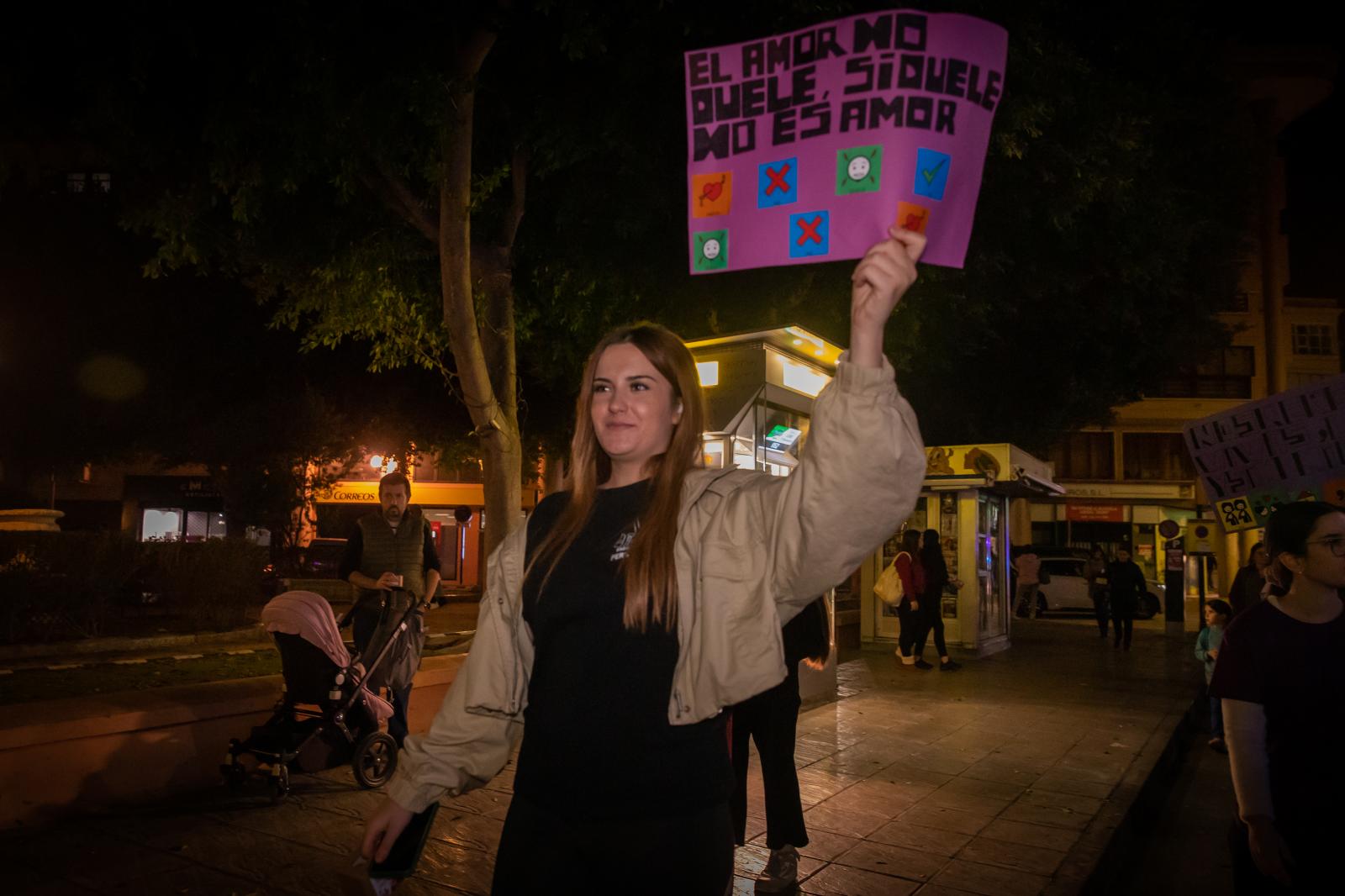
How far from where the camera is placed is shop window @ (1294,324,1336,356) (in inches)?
1677

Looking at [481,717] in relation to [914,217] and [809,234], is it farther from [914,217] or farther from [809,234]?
[809,234]

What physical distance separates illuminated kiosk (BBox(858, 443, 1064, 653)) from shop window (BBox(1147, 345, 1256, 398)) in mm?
27047

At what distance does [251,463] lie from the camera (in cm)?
2383


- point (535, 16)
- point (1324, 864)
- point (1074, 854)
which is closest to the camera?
point (1324, 864)

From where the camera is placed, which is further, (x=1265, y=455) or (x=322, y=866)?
(x=1265, y=455)

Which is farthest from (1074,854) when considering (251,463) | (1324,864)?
(251,463)

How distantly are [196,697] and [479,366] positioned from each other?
3.60m

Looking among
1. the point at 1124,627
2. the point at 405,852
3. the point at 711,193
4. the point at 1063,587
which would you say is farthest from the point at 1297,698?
the point at 1063,587

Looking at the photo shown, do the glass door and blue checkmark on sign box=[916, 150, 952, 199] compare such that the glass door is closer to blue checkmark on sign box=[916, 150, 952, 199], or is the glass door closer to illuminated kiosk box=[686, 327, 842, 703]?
illuminated kiosk box=[686, 327, 842, 703]

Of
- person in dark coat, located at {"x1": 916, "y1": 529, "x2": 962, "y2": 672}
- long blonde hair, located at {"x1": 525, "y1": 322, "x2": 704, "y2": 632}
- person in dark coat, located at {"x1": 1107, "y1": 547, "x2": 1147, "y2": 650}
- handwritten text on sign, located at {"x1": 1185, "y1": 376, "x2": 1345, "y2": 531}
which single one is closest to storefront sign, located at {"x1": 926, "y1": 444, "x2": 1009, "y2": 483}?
person in dark coat, located at {"x1": 916, "y1": 529, "x2": 962, "y2": 672}

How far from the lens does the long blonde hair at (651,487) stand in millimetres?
1895

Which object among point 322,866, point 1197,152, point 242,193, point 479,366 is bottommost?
point 322,866

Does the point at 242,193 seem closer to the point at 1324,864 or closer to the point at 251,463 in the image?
the point at 1324,864

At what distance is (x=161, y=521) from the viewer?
36688mm
